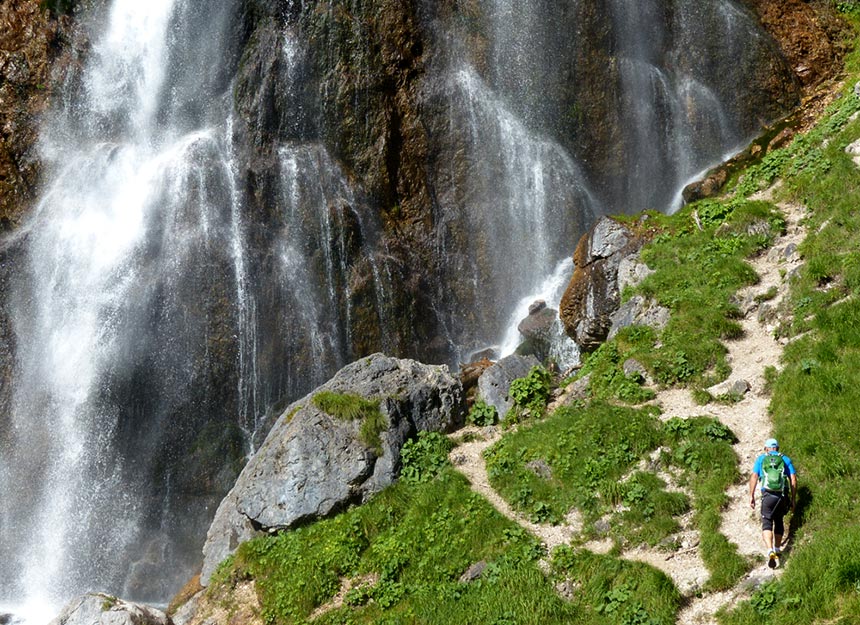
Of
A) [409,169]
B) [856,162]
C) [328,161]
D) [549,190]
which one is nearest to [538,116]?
[549,190]

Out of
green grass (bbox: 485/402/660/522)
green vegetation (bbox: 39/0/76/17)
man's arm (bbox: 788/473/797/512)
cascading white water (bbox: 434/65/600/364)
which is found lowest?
man's arm (bbox: 788/473/797/512)

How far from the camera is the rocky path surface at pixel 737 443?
10.2 meters

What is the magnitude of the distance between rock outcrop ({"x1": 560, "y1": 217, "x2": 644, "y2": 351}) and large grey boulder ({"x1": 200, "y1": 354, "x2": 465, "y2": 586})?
5305 millimetres

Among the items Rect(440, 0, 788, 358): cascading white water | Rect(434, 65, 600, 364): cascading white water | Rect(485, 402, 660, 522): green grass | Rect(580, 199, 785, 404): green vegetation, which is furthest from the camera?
Rect(440, 0, 788, 358): cascading white water

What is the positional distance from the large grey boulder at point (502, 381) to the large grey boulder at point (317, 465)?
3.49 feet

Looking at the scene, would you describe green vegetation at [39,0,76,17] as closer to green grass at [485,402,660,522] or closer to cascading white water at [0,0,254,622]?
cascading white water at [0,0,254,622]

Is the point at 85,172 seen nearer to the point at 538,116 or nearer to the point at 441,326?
the point at 441,326

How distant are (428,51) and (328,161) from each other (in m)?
5.52

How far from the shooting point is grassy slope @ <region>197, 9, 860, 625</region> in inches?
396

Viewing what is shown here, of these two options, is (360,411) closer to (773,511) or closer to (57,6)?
(773,511)

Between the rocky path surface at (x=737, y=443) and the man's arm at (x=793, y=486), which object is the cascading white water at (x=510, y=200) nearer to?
the rocky path surface at (x=737, y=443)

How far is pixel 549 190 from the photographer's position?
26.9m

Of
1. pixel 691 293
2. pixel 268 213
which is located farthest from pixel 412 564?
pixel 268 213

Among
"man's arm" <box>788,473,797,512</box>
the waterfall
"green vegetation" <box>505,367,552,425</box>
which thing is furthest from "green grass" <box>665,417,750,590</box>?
the waterfall
